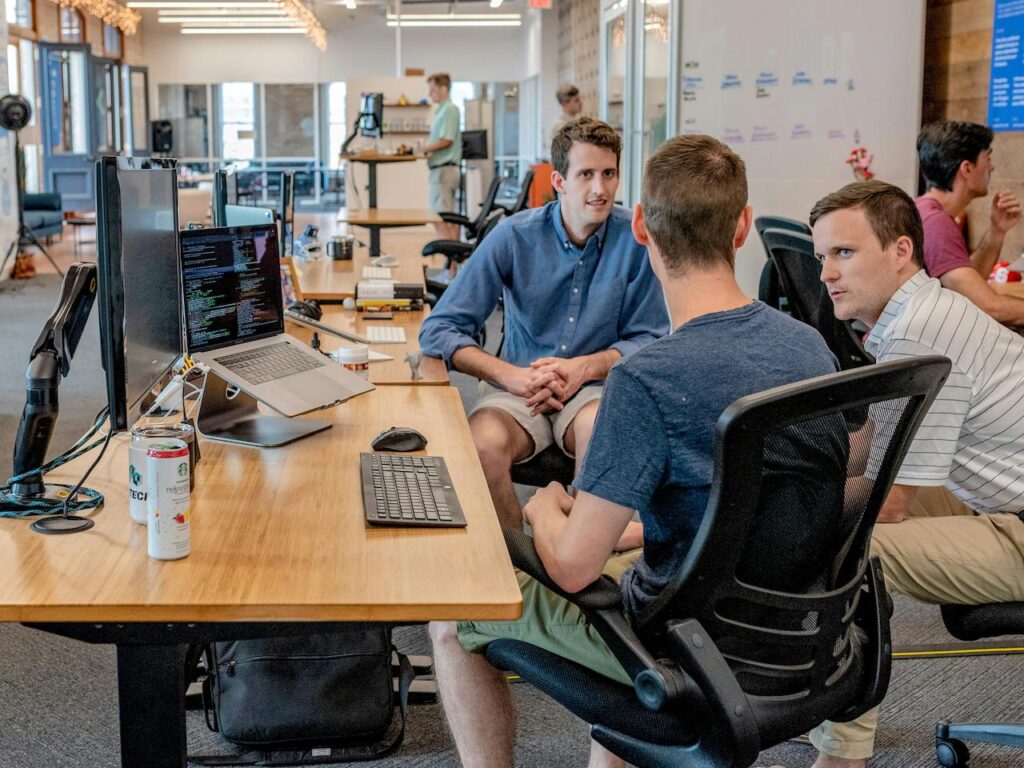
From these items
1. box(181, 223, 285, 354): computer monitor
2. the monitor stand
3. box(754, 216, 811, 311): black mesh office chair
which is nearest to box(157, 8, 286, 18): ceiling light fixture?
box(754, 216, 811, 311): black mesh office chair

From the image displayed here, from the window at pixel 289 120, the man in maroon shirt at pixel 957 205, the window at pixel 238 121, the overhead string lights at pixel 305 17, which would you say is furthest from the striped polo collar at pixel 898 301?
the window at pixel 238 121

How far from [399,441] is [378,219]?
4550 mm

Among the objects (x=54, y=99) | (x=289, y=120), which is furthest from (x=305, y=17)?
(x=289, y=120)

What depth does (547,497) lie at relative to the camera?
1779 mm

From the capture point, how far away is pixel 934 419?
1.96m

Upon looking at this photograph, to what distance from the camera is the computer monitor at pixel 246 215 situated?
338 cm

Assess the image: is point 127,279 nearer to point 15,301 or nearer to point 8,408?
point 8,408

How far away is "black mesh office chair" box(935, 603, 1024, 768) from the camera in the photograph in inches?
78.3

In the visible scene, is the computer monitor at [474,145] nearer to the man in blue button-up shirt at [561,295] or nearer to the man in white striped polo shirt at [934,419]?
the man in blue button-up shirt at [561,295]

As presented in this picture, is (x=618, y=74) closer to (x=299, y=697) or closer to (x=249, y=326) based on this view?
(x=249, y=326)

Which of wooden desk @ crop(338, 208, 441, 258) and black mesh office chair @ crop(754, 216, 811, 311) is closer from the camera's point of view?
black mesh office chair @ crop(754, 216, 811, 311)

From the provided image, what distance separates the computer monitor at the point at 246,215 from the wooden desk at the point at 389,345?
1.12 ft

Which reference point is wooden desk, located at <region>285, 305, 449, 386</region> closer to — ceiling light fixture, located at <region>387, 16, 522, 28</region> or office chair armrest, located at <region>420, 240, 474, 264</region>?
office chair armrest, located at <region>420, 240, 474, 264</region>

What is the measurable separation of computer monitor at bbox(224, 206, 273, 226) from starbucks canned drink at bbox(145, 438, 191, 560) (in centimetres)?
195
